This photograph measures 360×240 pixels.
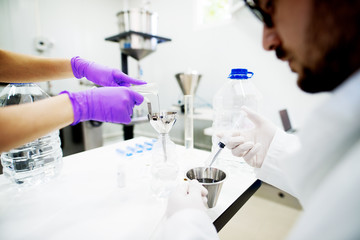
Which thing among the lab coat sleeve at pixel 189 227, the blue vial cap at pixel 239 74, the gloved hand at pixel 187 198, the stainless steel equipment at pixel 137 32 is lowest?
the lab coat sleeve at pixel 189 227

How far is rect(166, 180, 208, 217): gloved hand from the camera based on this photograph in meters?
0.52

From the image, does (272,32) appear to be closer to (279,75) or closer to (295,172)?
(295,172)

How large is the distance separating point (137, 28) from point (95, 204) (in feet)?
6.99

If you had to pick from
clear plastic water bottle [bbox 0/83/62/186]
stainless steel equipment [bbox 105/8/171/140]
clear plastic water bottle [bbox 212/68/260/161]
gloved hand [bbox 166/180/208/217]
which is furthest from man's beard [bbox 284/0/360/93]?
stainless steel equipment [bbox 105/8/171/140]

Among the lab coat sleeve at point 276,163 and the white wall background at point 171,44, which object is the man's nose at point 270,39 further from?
the white wall background at point 171,44

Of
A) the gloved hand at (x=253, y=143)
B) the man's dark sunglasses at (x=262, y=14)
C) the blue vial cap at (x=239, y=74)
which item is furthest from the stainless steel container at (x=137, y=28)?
the man's dark sunglasses at (x=262, y=14)

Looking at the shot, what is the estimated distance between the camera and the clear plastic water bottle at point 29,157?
0.84 meters

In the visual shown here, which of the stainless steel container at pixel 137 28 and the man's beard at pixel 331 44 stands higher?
the stainless steel container at pixel 137 28

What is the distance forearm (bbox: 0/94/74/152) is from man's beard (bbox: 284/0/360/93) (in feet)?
2.28

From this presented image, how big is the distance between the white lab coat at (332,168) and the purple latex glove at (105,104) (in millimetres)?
603

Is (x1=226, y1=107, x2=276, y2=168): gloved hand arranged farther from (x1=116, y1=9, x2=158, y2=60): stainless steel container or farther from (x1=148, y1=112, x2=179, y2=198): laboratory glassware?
(x1=116, y1=9, x2=158, y2=60): stainless steel container

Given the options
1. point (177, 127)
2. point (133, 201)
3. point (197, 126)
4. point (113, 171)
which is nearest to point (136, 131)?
point (177, 127)

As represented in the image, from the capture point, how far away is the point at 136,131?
4172 millimetres

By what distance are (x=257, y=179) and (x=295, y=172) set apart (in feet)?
1.61
